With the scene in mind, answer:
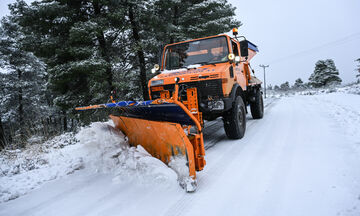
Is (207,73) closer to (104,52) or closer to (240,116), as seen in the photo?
(240,116)

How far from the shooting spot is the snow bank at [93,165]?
2650mm

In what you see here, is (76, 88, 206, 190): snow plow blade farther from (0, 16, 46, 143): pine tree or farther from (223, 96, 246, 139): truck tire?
(0, 16, 46, 143): pine tree

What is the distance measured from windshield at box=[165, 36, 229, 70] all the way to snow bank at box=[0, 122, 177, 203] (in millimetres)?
2287

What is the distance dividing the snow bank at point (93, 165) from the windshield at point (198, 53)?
2287mm

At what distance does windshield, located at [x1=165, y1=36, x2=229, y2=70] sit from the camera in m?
4.43

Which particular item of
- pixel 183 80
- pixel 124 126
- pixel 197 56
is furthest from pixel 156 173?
pixel 197 56

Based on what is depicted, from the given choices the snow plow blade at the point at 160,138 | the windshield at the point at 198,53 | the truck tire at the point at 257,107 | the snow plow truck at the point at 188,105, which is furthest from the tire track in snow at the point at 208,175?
the truck tire at the point at 257,107

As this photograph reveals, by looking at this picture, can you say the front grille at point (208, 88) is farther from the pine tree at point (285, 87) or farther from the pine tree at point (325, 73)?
the pine tree at point (285, 87)

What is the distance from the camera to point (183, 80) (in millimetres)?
3910

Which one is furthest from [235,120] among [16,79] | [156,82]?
[16,79]

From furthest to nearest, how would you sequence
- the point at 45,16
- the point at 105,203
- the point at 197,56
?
the point at 45,16, the point at 197,56, the point at 105,203

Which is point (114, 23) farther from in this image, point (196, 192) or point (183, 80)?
point (196, 192)

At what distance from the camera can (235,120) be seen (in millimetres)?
4129

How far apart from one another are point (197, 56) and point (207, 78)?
1056 millimetres
